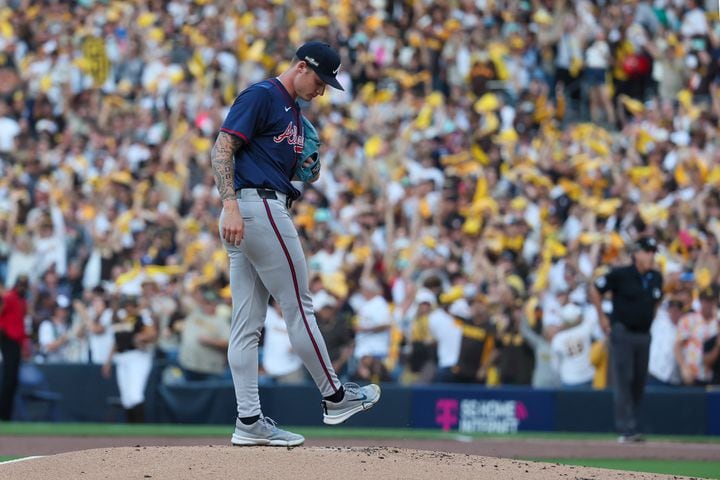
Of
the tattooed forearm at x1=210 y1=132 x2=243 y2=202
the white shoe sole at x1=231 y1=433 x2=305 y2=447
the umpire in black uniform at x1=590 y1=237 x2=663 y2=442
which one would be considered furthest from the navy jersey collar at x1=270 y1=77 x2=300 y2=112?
the umpire in black uniform at x1=590 y1=237 x2=663 y2=442

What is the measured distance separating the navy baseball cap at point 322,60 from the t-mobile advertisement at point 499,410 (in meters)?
9.14

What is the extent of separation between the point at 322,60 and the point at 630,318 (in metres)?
7.39

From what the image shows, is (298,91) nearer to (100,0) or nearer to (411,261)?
(411,261)

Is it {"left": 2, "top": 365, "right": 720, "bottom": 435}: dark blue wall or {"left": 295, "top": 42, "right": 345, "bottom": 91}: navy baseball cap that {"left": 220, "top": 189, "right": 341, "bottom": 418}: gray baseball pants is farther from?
{"left": 2, "top": 365, "right": 720, "bottom": 435}: dark blue wall

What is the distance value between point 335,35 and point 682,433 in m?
10.7

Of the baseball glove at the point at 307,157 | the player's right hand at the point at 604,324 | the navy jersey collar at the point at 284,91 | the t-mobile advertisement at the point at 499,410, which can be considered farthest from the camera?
the t-mobile advertisement at the point at 499,410

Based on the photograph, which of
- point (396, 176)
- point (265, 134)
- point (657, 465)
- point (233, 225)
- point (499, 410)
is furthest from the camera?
point (396, 176)

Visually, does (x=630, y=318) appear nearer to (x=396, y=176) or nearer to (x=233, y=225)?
(x=396, y=176)

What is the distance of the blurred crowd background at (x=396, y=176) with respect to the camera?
17.4m

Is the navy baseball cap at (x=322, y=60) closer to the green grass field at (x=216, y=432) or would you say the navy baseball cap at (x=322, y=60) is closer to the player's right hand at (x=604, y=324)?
the player's right hand at (x=604, y=324)

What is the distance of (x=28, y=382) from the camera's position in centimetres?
1772

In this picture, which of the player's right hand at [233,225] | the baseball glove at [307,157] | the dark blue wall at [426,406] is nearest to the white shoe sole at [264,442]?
the player's right hand at [233,225]

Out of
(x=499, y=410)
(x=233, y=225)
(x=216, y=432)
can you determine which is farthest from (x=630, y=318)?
(x=233, y=225)

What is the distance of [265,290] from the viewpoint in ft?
27.6
